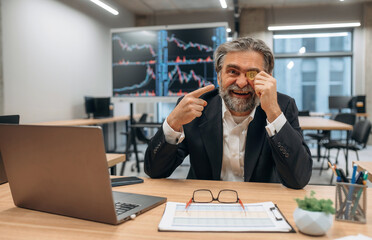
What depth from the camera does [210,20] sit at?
27.3 feet

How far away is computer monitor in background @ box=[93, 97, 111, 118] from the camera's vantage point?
230 inches

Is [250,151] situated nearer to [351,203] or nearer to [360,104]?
[351,203]

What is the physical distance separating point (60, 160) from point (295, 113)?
43.4 inches

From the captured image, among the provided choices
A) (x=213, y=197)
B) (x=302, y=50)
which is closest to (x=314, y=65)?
(x=302, y=50)

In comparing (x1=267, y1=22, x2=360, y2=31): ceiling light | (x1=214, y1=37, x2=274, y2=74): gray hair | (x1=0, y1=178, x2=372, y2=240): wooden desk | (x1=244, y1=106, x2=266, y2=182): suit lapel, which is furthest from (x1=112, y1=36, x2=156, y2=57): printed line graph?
(x1=267, y1=22, x2=360, y2=31): ceiling light

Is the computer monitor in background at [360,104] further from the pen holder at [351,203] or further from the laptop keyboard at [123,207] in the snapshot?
the laptop keyboard at [123,207]

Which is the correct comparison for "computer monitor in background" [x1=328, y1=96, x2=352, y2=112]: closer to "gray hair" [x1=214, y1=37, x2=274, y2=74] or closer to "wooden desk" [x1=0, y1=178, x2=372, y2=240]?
"gray hair" [x1=214, y1=37, x2=274, y2=74]

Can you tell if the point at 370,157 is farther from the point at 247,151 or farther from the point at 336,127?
the point at 247,151

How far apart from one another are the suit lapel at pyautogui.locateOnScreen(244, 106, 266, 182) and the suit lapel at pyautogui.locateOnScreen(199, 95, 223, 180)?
132 millimetres

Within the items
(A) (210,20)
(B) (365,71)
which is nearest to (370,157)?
(B) (365,71)

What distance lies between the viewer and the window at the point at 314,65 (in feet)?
26.0

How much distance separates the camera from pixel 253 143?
1469 mm

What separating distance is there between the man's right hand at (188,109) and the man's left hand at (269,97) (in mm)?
219

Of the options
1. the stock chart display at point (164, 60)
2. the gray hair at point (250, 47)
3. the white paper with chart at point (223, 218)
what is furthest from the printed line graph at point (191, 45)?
the white paper with chart at point (223, 218)
